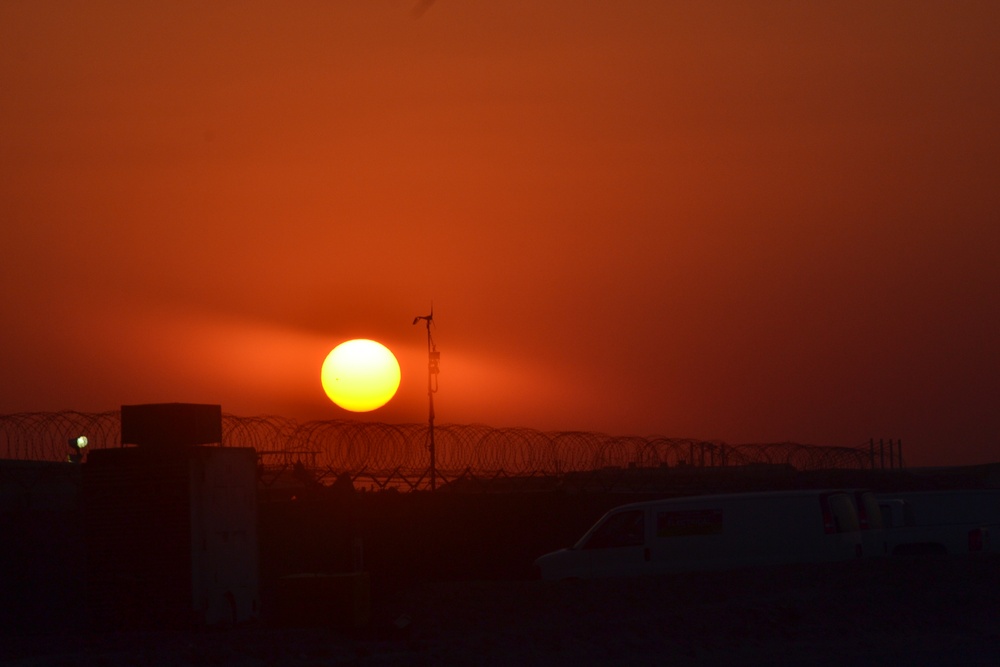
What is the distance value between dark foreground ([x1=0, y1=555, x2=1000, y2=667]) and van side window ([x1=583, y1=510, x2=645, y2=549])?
2.14 metres

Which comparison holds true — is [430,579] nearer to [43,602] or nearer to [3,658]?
[43,602]

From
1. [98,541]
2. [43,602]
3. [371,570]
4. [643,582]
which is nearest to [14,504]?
[43,602]

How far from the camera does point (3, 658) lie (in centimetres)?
1380

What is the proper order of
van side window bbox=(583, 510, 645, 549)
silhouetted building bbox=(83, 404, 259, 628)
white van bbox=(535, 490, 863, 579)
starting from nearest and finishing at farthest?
silhouetted building bbox=(83, 404, 259, 628) → white van bbox=(535, 490, 863, 579) → van side window bbox=(583, 510, 645, 549)

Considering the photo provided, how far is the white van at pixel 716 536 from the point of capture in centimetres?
2028

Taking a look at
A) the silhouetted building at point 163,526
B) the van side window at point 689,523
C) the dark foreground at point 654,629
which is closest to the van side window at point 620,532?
the van side window at point 689,523

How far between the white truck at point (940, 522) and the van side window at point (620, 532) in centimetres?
454

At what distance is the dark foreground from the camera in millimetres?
13680

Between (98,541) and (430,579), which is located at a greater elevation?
(98,541)

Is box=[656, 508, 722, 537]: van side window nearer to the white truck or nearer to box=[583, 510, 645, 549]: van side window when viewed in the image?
box=[583, 510, 645, 549]: van side window

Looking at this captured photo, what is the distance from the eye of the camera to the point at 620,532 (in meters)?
21.1

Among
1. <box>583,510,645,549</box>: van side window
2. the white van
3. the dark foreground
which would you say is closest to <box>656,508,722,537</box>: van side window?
the white van

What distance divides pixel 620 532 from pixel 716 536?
5.47 ft

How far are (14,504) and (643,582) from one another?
47.8ft
